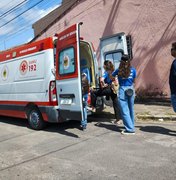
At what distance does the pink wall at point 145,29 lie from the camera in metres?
11.0

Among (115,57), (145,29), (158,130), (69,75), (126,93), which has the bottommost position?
(158,130)

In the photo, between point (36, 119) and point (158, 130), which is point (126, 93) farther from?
point (36, 119)

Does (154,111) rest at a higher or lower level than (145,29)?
lower

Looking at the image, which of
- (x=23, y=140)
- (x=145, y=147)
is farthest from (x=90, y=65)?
(x=145, y=147)

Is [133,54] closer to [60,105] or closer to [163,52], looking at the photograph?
[163,52]

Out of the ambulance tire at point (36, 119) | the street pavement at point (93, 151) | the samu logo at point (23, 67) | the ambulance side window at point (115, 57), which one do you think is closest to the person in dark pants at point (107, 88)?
the street pavement at point (93, 151)

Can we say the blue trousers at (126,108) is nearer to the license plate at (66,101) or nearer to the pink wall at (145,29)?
the license plate at (66,101)

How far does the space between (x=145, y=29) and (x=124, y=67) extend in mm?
4999

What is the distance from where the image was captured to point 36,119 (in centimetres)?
865

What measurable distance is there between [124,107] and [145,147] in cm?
140

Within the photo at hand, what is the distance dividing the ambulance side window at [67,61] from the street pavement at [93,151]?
5.08 ft

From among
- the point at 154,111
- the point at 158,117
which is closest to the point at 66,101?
the point at 158,117

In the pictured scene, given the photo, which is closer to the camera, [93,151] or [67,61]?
[93,151]

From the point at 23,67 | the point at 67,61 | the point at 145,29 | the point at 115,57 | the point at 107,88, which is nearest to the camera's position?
the point at 67,61
